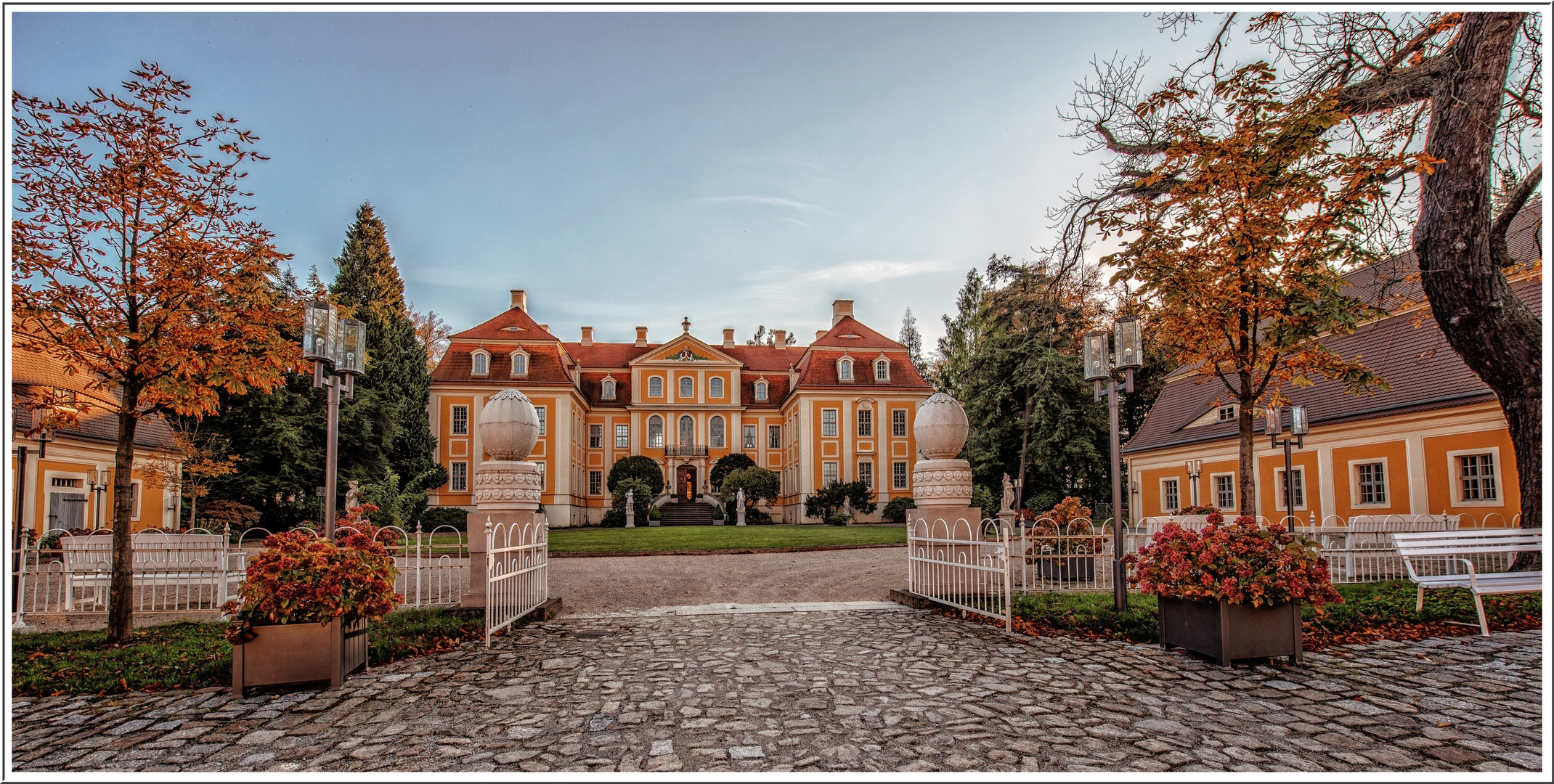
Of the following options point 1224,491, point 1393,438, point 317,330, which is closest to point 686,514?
point 1224,491

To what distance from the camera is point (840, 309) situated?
45438 millimetres

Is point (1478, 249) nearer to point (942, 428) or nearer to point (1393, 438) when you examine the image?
point (942, 428)

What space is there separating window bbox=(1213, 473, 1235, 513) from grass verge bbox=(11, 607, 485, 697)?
2355cm

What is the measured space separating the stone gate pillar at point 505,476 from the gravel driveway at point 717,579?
1.48m

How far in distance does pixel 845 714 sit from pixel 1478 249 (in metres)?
9.06

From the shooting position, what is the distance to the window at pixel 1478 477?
1656cm

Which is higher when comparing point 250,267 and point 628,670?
point 250,267

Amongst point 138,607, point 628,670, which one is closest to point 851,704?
point 628,670

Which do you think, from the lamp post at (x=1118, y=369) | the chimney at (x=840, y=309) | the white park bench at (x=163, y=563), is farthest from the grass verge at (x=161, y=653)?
the chimney at (x=840, y=309)

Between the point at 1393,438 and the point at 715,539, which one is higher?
the point at 1393,438

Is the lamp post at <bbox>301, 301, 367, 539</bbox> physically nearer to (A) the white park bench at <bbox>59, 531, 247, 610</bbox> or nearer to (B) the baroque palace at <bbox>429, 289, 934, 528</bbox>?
(A) the white park bench at <bbox>59, 531, 247, 610</bbox>

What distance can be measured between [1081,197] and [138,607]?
1327 cm

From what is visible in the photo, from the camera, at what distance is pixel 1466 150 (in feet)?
28.0

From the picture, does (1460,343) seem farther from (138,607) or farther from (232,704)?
(138,607)
